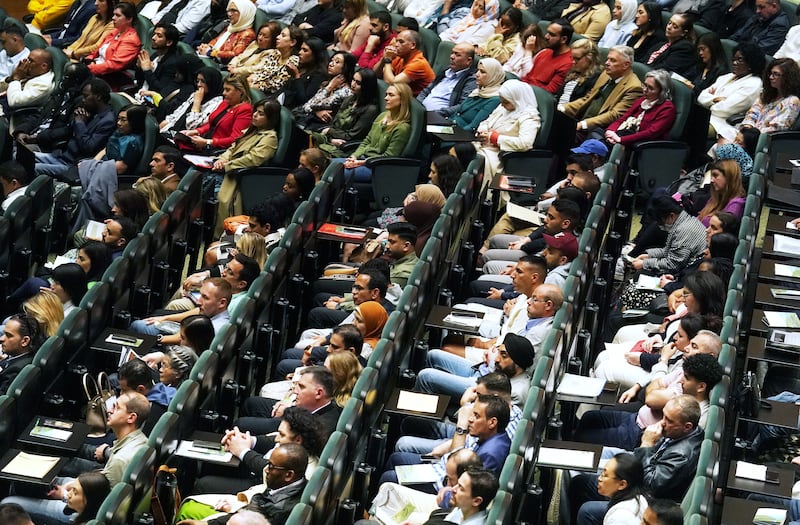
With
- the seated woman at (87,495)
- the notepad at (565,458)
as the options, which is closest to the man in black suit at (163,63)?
the seated woman at (87,495)

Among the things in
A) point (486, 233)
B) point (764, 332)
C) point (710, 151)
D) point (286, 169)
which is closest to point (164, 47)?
point (286, 169)

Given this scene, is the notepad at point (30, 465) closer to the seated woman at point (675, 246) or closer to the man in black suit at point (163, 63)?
the seated woman at point (675, 246)

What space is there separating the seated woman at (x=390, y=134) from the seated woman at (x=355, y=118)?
0.74 ft

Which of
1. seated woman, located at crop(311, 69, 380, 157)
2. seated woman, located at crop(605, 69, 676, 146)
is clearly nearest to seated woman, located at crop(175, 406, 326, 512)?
seated woman, located at crop(311, 69, 380, 157)

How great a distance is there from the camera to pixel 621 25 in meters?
9.93

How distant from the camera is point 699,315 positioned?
6531mm

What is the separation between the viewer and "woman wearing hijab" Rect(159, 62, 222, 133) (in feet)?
31.1

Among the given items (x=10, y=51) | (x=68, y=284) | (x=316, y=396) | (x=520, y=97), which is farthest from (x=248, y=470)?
(x=10, y=51)

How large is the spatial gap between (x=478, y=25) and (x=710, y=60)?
5.93ft

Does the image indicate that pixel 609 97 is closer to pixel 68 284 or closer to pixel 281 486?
pixel 68 284

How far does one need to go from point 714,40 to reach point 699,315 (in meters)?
3.01

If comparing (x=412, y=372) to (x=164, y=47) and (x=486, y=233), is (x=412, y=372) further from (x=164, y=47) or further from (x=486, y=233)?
(x=164, y=47)

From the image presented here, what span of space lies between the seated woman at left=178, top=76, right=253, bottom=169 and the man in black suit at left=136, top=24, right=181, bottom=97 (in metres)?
0.80

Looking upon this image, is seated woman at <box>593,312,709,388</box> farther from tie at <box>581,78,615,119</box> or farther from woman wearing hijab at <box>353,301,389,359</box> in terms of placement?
tie at <box>581,78,615,119</box>
